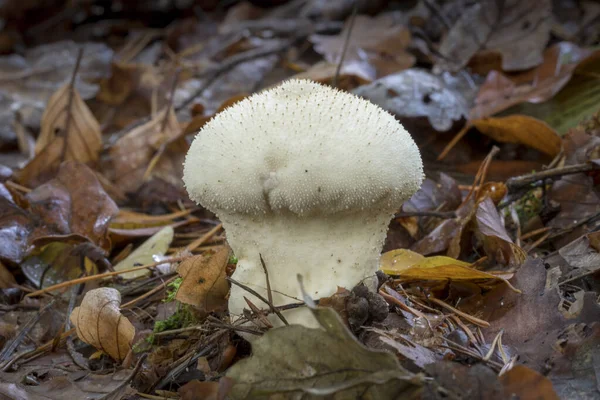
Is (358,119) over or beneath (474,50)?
over

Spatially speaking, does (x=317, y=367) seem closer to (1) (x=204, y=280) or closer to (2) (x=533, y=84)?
(1) (x=204, y=280)

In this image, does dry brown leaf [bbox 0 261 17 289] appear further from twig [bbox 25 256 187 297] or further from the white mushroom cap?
the white mushroom cap

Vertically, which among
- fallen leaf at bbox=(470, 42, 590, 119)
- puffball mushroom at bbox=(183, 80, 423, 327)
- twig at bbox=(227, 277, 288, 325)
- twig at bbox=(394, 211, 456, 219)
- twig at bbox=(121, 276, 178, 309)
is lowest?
twig at bbox=(121, 276, 178, 309)

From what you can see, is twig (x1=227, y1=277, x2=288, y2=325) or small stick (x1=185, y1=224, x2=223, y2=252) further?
small stick (x1=185, y1=224, x2=223, y2=252)

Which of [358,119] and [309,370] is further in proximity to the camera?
[358,119]

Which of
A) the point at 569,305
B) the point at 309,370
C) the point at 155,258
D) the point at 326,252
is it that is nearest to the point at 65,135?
the point at 155,258

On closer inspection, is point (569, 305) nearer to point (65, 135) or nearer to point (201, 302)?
point (201, 302)

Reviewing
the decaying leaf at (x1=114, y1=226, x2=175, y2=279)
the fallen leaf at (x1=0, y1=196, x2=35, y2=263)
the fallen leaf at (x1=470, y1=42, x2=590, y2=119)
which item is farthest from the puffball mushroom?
the fallen leaf at (x1=470, y1=42, x2=590, y2=119)

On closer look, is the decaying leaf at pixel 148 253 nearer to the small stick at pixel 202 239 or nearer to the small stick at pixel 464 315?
the small stick at pixel 202 239
